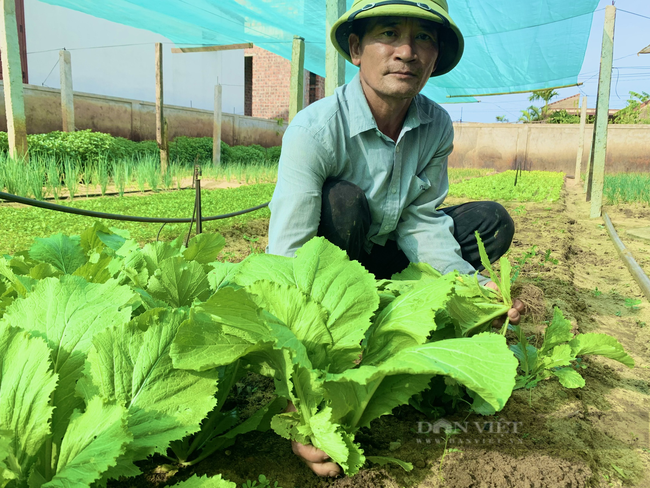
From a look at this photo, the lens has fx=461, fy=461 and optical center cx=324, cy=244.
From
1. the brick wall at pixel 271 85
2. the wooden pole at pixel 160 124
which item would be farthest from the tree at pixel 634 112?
the wooden pole at pixel 160 124

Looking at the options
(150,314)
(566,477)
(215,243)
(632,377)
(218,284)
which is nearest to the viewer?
(150,314)

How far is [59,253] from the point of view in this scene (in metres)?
1.29

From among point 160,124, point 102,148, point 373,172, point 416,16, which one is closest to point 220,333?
point 373,172

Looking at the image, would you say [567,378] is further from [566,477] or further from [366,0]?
[366,0]

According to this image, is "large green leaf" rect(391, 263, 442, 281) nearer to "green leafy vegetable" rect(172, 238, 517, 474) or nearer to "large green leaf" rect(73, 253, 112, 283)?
"green leafy vegetable" rect(172, 238, 517, 474)

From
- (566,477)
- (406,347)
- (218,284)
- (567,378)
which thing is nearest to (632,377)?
(567,378)

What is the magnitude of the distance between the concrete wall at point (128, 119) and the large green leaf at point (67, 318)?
8.16m

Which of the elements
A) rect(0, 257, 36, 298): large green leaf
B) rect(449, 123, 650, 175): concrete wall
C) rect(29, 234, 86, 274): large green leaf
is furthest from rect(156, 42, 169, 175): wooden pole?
rect(449, 123, 650, 175): concrete wall

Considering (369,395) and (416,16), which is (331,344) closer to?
(369,395)

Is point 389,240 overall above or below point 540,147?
below

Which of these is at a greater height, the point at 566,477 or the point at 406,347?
the point at 406,347

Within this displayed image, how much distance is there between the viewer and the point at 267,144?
1512 cm

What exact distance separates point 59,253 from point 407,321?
989 mm

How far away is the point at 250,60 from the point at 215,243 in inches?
694
